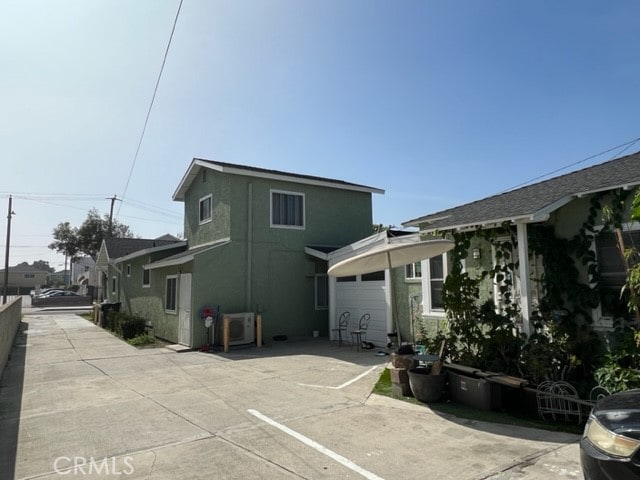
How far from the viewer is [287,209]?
15.3 m

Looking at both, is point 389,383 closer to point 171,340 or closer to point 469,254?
point 469,254

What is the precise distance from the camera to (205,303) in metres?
13.0

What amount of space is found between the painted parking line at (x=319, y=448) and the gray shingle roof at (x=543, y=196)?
4.73 meters

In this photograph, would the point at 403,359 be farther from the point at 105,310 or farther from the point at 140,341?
the point at 105,310

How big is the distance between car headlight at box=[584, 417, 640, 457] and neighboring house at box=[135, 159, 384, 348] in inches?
437

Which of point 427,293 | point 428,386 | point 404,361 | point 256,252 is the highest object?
point 256,252

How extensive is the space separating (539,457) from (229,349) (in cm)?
970

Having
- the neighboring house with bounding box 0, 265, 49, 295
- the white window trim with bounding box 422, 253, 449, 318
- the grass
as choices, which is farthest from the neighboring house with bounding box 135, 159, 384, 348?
the neighboring house with bounding box 0, 265, 49, 295

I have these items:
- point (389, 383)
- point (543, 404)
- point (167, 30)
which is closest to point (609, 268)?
point (543, 404)

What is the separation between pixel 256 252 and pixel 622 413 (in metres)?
12.1

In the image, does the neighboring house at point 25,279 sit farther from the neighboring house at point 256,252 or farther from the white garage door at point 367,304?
the white garage door at point 367,304

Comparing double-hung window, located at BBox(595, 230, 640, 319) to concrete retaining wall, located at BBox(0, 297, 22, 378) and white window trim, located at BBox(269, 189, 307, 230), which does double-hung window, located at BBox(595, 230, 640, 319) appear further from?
concrete retaining wall, located at BBox(0, 297, 22, 378)

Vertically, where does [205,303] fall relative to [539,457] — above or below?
above

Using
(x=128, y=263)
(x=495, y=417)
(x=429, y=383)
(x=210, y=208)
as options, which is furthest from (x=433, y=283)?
(x=128, y=263)
